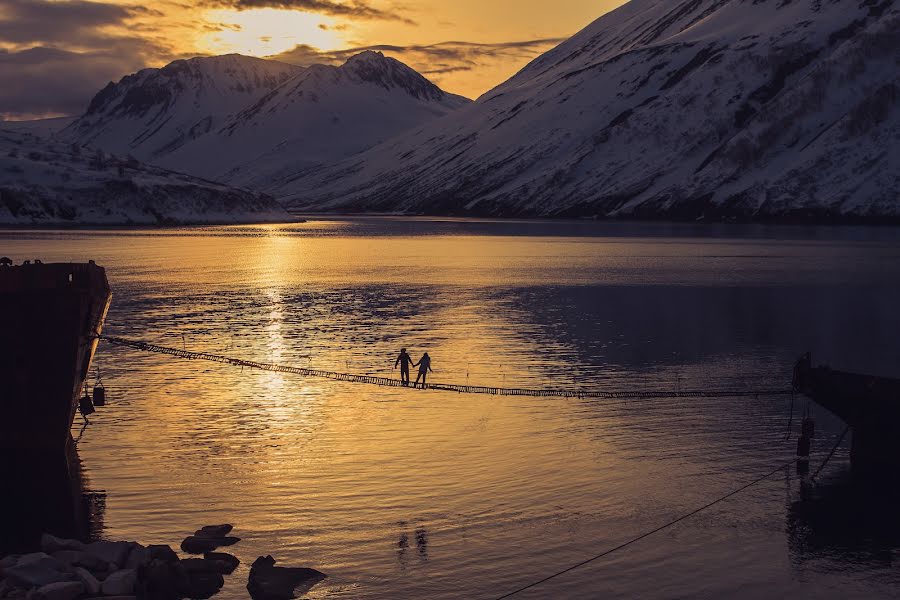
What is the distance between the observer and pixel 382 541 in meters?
27.2

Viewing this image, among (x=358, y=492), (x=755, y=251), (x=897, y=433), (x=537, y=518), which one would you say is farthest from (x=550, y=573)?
(x=755, y=251)

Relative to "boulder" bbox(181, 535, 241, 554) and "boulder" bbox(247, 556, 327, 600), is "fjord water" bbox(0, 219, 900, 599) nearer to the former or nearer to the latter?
"boulder" bbox(247, 556, 327, 600)

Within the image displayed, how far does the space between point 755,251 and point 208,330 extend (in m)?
103

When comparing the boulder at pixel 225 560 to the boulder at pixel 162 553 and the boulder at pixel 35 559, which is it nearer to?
the boulder at pixel 162 553

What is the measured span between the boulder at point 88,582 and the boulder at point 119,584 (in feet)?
0.43

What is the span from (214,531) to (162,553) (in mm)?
2750

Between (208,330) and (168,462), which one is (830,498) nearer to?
(168,462)

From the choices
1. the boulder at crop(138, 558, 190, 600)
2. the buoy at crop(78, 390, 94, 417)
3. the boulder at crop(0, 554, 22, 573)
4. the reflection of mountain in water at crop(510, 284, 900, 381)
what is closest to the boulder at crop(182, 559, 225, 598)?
the boulder at crop(138, 558, 190, 600)

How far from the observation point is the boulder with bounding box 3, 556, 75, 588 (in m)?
22.9

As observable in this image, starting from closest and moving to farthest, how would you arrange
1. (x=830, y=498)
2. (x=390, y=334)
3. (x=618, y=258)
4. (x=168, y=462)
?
(x=830, y=498)
(x=168, y=462)
(x=390, y=334)
(x=618, y=258)

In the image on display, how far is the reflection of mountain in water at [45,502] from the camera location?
2808 centimetres

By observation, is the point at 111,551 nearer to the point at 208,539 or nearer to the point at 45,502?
the point at 208,539

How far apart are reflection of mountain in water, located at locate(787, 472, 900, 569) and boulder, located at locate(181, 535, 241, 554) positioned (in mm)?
13583

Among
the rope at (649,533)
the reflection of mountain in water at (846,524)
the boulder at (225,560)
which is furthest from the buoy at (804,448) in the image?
the boulder at (225,560)
